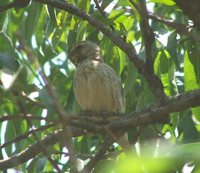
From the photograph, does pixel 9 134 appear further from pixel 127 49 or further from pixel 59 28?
pixel 127 49

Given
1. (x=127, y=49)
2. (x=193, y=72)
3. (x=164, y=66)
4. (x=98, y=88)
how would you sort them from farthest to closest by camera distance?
(x=98, y=88)
(x=164, y=66)
(x=193, y=72)
(x=127, y=49)

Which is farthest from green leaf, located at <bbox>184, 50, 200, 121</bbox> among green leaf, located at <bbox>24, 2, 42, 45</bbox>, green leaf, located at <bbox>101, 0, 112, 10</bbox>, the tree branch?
green leaf, located at <bbox>24, 2, 42, 45</bbox>

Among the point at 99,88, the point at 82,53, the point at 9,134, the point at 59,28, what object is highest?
the point at 59,28

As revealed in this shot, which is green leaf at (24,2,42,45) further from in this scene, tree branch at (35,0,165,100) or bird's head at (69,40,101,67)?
bird's head at (69,40,101,67)

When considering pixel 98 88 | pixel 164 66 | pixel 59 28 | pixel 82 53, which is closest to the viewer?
pixel 164 66


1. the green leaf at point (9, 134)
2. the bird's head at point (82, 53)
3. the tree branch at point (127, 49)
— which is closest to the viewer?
the tree branch at point (127, 49)

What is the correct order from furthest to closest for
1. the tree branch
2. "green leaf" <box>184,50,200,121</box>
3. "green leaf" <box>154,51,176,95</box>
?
"green leaf" <box>154,51,176,95</box> → "green leaf" <box>184,50,200,121</box> → the tree branch

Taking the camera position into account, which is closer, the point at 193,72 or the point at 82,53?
the point at 193,72

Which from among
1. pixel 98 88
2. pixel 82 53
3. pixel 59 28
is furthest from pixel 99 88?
pixel 59 28

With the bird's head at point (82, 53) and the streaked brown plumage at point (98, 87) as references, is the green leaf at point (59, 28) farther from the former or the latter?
the bird's head at point (82, 53)

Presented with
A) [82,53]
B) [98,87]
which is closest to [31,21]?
[98,87]

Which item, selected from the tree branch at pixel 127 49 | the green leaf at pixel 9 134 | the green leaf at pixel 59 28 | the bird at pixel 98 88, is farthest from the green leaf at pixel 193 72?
the bird at pixel 98 88

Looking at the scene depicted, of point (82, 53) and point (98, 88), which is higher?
point (82, 53)

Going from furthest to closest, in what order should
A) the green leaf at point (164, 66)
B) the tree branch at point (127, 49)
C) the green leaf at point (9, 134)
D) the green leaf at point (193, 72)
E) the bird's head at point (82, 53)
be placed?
the bird's head at point (82, 53) → the green leaf at point (9, 134) → the green leaf at point (164, 66) → the green leaf at point (193, 72) → the tree branch at point (127, 49)
